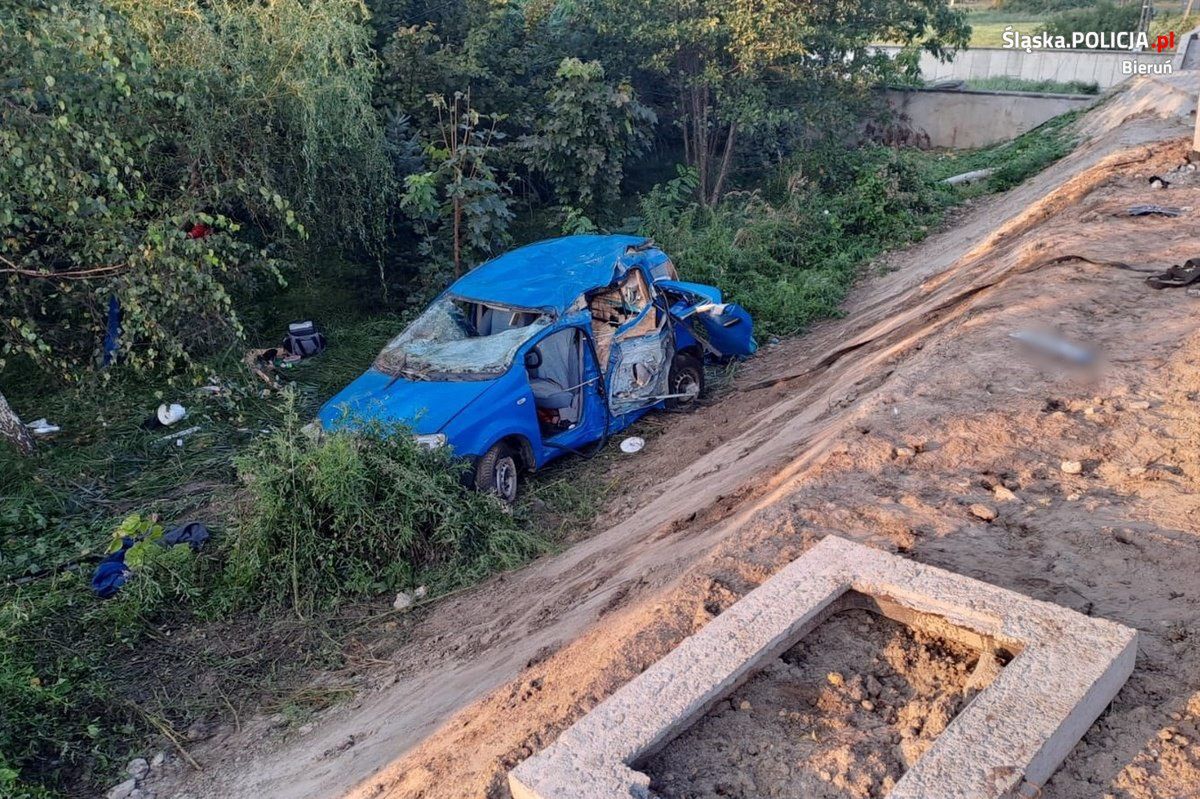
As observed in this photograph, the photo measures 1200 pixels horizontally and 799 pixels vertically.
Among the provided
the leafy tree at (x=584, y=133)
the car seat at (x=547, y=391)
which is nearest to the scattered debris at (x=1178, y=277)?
the car seat at (x=547, y=391)

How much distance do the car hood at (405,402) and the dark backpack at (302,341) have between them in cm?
326

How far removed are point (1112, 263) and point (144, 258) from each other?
8787mm

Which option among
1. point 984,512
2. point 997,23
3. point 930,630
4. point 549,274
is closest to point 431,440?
point 549,274

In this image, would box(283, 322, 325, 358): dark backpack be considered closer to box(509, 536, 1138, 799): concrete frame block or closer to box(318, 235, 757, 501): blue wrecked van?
box(318, 235, 757, 501): blue wrecked van

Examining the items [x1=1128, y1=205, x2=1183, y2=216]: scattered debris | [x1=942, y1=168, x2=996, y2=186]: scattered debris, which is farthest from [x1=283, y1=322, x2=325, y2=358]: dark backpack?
[x1=942, y1=168, x2=996, y2=186]: scattered debris

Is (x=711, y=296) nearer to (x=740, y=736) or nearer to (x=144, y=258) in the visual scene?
(x=144, y=258)

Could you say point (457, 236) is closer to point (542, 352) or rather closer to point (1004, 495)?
point (542, 352)

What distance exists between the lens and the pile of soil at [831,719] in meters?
3.24

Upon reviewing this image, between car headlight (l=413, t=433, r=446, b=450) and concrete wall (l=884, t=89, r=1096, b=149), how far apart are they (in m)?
21.7

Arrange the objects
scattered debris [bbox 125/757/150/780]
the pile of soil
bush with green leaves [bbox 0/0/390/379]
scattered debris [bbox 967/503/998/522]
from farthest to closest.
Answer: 1. bush with green leaves [bbox 0/0/390/379]
2. scattered debris [bbox 125/757/150/780]
3. scattered debris [bbox 967/503/998/522]
4. the pile of soil

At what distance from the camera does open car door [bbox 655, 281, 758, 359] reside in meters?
9.80

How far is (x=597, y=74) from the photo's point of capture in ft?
45.3

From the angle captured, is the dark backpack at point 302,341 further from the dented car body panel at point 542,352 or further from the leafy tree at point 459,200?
the dented car body panel at point 542,352

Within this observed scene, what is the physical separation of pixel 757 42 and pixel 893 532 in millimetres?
12233
